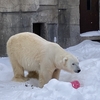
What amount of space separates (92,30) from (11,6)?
290 centimetres

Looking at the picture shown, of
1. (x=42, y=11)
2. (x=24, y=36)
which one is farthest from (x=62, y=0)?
(x=24, y=36)

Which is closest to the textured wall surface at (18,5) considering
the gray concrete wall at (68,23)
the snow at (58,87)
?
the gray concrete wall at (68,23)

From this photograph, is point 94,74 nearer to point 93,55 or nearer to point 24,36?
point 24,36

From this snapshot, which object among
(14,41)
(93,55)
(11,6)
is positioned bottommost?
(93,55)

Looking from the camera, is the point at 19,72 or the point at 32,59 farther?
the point at 19,72

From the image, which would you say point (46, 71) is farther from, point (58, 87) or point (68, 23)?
point (68, 23)

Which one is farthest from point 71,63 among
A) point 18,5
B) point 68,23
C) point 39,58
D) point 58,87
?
point 68,23

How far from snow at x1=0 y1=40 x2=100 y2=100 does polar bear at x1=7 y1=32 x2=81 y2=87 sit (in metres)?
0.18

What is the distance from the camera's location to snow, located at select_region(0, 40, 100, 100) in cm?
347

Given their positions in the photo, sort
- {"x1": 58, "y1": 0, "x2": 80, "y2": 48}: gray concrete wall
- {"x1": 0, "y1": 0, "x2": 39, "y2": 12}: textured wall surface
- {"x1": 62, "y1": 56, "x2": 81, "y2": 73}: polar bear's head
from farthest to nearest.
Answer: {"x1": 58, "y1": 0, "x2": 80, "y2": 48}: gray concrete wall, {"x1": 0, "y1": 0, "x2": 39, "y2": 12}: textured wall surface, {"x1": 62, "y1": 56, "x2": 81, "y2": 73}: polar bear's head

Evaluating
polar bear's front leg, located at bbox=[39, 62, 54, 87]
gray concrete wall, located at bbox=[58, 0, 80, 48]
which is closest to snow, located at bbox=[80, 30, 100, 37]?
gray concrete wall, located at bbox=[58, 0, 80, 48]

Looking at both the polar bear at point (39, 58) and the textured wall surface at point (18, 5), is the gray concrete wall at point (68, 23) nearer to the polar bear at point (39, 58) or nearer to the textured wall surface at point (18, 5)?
the textured wall surface at point (18, 5)

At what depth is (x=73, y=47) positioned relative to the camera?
27.3 ft

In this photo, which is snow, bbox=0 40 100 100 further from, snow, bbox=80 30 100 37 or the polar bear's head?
snow, bbox=80 30 100 37
